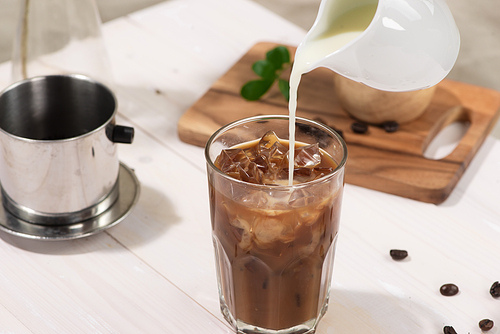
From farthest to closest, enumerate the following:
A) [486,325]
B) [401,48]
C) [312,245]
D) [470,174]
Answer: [470,174]
[486,325]
[312,245]
[401,48]

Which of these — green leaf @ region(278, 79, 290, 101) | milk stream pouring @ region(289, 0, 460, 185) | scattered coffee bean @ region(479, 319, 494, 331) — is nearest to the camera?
milk stream pouring @ region(289, 0, 460, 185)

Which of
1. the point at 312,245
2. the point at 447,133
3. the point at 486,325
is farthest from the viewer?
the point at 447,133

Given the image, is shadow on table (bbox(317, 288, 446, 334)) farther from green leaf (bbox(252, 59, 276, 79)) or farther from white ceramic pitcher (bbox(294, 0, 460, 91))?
green leaf (bbox(252, 59, 276, 79))

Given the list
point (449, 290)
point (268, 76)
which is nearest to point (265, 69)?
point (268, 76)

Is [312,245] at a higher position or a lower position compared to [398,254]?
higher

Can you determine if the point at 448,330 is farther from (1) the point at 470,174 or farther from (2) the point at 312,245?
(1) the point at 470,174

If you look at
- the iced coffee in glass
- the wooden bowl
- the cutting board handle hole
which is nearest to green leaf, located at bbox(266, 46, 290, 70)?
the wooden bowl

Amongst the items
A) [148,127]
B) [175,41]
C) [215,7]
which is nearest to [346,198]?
[148,127]

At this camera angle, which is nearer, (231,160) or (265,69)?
(231,160)
